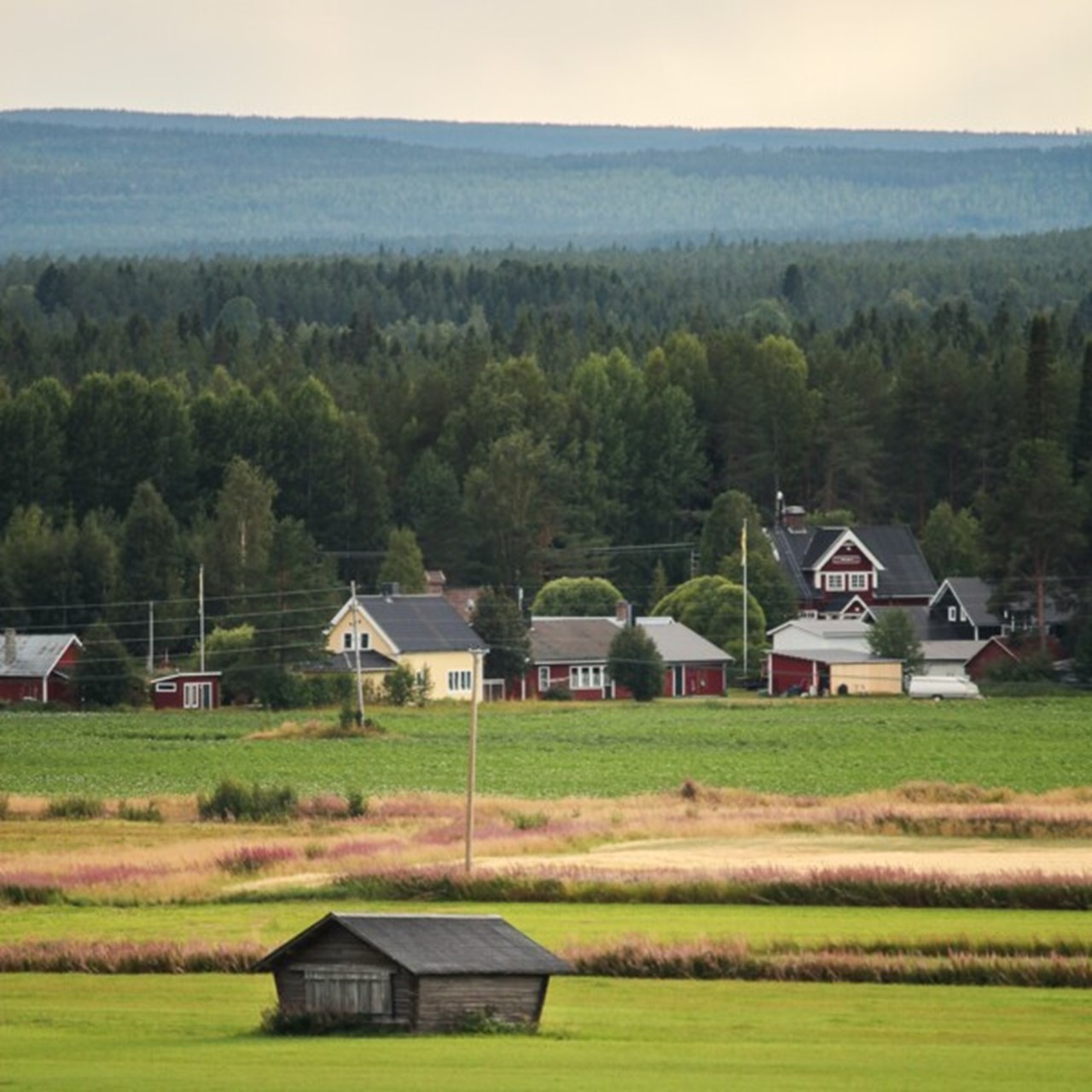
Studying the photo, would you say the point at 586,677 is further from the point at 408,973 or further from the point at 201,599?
the point at 408,973

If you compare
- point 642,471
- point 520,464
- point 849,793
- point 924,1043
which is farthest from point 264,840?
point 642,471

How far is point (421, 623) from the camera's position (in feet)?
341

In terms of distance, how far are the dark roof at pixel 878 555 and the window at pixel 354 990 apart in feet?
293

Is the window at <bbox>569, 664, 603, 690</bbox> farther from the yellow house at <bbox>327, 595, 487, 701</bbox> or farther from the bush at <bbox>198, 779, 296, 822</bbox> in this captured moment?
the bush at <bbox>198, 779, 296, 822</bbox>

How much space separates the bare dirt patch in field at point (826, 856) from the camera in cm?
4700

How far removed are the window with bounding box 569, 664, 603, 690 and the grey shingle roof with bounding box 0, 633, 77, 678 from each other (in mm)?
16336

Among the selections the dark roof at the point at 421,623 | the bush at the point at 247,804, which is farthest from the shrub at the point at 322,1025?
the dark roof at the point at 421,623

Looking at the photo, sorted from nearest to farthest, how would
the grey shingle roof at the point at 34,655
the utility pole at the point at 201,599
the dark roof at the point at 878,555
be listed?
the utility pole at the point at 201,599
the grey shingle roof at the point at 34,655
the dark roof at the point at 878,555

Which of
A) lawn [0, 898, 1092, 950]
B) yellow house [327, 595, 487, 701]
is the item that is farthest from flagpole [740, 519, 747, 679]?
lawn [0, 898, 1092, 950]

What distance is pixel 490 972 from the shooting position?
3102cm

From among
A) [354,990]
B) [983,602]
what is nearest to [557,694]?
[983,602]

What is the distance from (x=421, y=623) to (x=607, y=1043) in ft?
241

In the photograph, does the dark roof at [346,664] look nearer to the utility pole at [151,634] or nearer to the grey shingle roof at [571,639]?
the grey shingle roof at [571,639]

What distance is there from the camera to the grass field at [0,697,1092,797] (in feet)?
225
